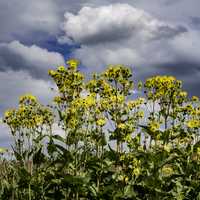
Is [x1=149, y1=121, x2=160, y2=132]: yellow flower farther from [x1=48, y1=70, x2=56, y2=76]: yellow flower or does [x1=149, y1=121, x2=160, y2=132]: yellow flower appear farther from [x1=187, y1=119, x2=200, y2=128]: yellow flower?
[x1=48, y1=70, x2=56, y2=76]: yellow flower

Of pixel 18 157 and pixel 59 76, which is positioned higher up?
pixel 59 76

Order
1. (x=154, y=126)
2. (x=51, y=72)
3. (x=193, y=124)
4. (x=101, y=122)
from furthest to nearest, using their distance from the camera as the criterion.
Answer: (x=193, y=124)
(x=154, y=126)
(x=101, y=122)
(x=51, y=72)

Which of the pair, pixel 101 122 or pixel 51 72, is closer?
pixel 51 72

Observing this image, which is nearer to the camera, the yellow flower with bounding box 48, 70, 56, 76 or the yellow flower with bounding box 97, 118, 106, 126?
the yellow flower with bounding box 48, 70, 56, 76

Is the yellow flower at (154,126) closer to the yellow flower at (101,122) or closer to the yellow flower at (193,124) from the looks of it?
the yellow flower at (101,122)

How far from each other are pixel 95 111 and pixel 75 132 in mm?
1371

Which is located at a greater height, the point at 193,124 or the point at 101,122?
the point at 193,124

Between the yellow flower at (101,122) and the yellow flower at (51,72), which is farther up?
the yellow flower at (51,72)

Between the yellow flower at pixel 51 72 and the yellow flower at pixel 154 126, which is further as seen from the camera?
the yellow flower at pixel 154 126

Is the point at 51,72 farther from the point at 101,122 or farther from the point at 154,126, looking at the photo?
the point at 154,126

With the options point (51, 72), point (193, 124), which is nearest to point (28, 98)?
point (51, 72)

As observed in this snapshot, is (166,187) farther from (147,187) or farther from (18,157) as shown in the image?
(18,157)

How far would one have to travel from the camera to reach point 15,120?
10.6 m

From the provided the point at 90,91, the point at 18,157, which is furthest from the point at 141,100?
the point at 18,157
